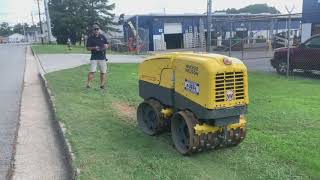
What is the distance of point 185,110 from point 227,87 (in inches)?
28.8

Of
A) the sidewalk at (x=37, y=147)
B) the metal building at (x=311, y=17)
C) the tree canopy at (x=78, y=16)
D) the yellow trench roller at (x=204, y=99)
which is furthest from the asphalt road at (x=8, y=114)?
the tree canopy at (x=78, y=16)

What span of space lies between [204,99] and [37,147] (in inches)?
112

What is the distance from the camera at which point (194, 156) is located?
18.9 ft

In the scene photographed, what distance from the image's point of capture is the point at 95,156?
19.0ft

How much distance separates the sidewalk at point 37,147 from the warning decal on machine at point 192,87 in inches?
75.6

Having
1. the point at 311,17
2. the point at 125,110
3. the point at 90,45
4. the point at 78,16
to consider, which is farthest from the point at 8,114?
the point at 78,16

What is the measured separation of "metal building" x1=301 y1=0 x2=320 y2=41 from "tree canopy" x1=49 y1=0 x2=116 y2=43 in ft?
117

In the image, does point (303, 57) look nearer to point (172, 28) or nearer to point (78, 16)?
point (172, 28)

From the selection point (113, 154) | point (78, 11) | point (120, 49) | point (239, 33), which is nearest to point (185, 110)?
point (113, 154)

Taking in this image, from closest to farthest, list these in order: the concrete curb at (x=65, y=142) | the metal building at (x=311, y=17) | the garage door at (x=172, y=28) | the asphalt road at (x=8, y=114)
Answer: the concrete curb at (x=65, y=142) → the asphalt road at (x=8, y=114) → the metal building at (x=311, y=17) → the garage door at (x=172, y=28)

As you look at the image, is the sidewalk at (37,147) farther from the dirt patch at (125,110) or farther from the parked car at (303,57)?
the parked car at (303,57)

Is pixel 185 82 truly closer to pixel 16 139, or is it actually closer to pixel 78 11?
pixel 16 139

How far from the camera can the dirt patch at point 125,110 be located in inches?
325

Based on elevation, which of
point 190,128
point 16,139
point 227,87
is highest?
point 227,87
